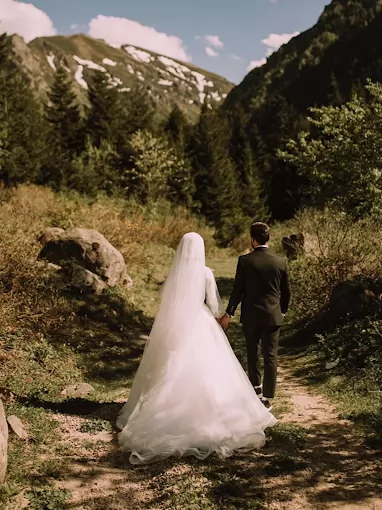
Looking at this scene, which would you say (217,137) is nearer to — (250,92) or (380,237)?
(380,237)

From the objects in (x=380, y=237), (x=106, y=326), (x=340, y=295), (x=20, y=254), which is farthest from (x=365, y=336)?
(x=20, y=254)

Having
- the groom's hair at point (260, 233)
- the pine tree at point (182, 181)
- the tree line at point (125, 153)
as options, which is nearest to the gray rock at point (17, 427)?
the groom's hair at point (260, 233)

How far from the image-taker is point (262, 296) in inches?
215

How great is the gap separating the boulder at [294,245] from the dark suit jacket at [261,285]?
307 inches

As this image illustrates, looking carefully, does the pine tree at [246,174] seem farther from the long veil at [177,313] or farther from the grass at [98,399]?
the long veil at [177,313]

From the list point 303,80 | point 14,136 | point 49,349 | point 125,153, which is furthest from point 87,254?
point 303,80

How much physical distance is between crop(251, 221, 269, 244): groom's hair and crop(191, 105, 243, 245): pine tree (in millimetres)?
31267

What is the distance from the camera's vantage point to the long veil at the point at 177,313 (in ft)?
16.9

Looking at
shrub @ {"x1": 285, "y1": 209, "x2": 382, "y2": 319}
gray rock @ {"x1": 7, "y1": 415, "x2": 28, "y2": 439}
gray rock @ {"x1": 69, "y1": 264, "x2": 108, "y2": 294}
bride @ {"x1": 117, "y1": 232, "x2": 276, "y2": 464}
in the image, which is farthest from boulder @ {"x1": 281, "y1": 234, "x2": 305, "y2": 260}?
gray rock @ {"x1": 7, "y1": 415, "x2": 28, "y2": 439}

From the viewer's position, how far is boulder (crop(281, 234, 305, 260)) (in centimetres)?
1333

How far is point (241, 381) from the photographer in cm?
522

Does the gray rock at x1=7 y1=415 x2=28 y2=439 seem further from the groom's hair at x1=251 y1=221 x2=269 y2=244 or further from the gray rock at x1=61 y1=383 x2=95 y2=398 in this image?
the groom's hair at x1=251 y1=221 x2=269 y2=244

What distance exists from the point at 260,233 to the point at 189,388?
6.61 feet

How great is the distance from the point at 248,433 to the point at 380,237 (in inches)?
263
